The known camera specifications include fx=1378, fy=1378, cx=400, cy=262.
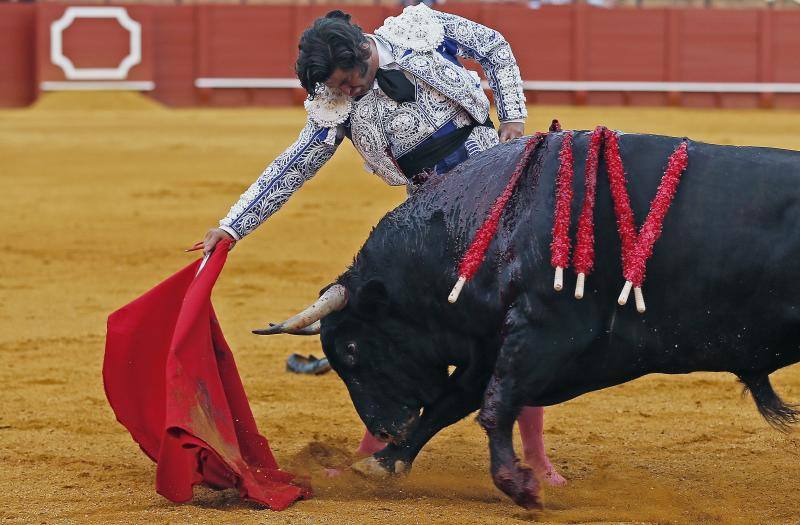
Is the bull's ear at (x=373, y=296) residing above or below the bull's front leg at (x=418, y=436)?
above

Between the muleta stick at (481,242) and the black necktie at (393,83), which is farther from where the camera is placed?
the black necktie at (393,83)

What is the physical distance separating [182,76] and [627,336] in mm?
13125

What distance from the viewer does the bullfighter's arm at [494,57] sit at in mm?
3299

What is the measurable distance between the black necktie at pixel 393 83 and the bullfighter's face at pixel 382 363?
458 mm

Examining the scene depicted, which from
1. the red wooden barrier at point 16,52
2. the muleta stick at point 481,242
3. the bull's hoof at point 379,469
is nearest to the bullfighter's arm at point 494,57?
the muleta stick at point 481,242

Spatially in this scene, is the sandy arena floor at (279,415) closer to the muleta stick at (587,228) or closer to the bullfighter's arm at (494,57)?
the muleta stick at (587,228)

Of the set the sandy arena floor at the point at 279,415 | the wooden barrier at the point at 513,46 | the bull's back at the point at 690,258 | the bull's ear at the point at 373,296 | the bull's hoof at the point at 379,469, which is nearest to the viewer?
the bull's back at the point at 690,258

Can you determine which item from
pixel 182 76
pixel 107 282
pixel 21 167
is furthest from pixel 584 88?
pixel 107 282

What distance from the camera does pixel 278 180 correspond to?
335cm

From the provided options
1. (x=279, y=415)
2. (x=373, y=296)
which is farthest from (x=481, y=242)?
(x=279, y=415)

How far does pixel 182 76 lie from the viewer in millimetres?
15477

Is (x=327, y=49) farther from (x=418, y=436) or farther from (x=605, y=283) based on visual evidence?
(x=418, y=436)

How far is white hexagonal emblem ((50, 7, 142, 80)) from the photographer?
14.8 m

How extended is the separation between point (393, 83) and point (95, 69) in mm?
12351
